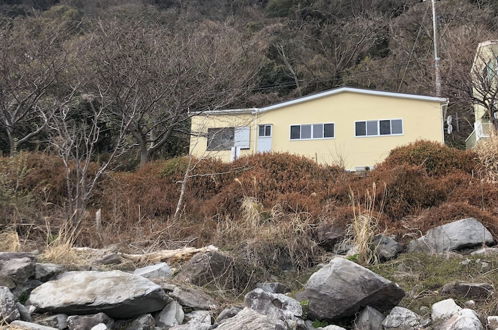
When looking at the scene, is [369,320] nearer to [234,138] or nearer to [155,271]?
[155,271]

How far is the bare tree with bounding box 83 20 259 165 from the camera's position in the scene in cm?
1302

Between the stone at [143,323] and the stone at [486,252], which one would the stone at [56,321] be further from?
the stone at [486,252]

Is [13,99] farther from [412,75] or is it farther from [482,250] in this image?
[412,75]

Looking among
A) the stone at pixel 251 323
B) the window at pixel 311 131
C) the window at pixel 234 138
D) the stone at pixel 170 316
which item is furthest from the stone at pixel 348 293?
the window at pixel 234 138

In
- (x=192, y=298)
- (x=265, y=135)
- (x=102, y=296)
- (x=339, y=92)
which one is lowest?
(x=192, y=298)

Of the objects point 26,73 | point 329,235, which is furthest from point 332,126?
point 329,235

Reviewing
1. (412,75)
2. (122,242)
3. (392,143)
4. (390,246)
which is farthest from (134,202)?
(412,75)

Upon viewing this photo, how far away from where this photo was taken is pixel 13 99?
13.9 meters

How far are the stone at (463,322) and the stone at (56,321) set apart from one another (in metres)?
3.04

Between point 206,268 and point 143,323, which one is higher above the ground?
point 206,268

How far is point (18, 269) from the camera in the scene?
4129 mm

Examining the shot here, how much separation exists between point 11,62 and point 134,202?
24.6ft

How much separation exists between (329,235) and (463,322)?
11.2 feet

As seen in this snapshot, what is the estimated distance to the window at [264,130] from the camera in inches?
771
